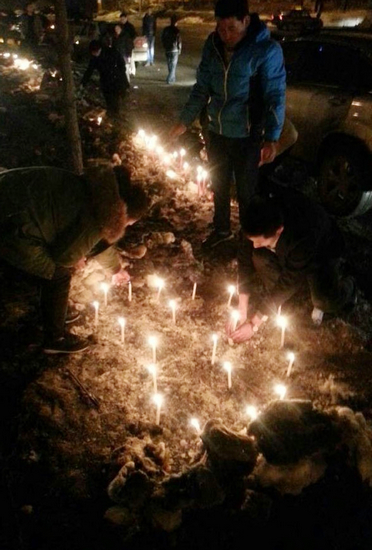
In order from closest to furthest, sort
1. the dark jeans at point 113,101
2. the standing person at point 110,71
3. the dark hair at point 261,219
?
the dark hair at point 261,219 → the standing person at point 110,71 → the dark jeans at point 113,101

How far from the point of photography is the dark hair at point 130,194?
294cm

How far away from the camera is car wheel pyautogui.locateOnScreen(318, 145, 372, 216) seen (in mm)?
5543

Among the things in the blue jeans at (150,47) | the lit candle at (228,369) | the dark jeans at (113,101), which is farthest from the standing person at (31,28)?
the lit candle at (228,369)

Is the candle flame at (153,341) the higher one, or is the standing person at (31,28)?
the standing person at (31,28)

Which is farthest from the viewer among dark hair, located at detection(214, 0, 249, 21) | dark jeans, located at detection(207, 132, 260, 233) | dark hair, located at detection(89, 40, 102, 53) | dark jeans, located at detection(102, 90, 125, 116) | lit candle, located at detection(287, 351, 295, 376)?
dark jeans, located at detection(102, 90, 125, 116)

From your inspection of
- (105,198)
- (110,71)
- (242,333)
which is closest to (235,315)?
(242,333)

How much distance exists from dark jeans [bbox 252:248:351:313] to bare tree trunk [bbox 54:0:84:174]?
3196mm

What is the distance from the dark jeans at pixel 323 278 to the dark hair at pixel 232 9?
1.96 metres

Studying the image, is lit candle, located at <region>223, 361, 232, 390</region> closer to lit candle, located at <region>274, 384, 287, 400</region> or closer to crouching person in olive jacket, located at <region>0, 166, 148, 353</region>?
lit candle, located at <region>274, 384, 287, 400</region>

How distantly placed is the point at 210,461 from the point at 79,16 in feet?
91.0

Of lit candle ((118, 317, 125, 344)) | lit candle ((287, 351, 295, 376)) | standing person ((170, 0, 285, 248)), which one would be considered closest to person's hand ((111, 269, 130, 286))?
lit candle ((118, 317, 125, 344))

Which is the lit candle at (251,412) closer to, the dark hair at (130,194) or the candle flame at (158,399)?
the candle flame at (158,399)

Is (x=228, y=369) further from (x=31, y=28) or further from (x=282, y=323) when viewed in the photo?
(x=31, y=28)

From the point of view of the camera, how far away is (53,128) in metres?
8.32
